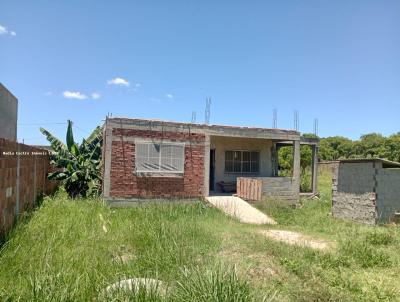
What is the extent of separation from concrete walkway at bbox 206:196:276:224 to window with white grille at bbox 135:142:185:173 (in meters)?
2.15

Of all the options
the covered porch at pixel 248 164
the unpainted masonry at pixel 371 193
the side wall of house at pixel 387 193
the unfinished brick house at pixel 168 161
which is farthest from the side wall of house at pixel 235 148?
the side wall of house at pixel 387 193

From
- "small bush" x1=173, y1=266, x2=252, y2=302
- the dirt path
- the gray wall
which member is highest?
the gray wall

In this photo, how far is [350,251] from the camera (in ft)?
28.0

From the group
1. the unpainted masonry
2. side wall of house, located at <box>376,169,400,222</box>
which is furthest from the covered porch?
side wall of house, located at <box>376,169,400,222</box>

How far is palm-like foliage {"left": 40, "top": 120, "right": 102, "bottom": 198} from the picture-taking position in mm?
15836

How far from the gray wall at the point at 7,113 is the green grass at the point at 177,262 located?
1138 cm

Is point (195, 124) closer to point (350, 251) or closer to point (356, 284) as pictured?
point (350, 251)

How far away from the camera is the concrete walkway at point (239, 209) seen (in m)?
13.9

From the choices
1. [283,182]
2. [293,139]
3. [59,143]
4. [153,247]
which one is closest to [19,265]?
[153,247]

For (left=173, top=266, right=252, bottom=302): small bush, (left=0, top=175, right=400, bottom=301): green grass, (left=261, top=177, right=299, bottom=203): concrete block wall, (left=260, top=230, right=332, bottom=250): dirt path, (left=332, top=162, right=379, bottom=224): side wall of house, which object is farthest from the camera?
(left=261, top=177, right=299, bottom=203): concrete block wall

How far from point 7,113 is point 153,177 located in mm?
10779

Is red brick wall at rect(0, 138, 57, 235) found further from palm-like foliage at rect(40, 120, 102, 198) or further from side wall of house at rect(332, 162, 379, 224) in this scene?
side wall of house at rect(332, 162, 379, 224)

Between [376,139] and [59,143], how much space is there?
54204mm

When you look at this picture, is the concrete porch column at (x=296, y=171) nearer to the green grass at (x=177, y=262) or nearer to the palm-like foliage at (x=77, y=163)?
the green grass at (x=177, y=262)
